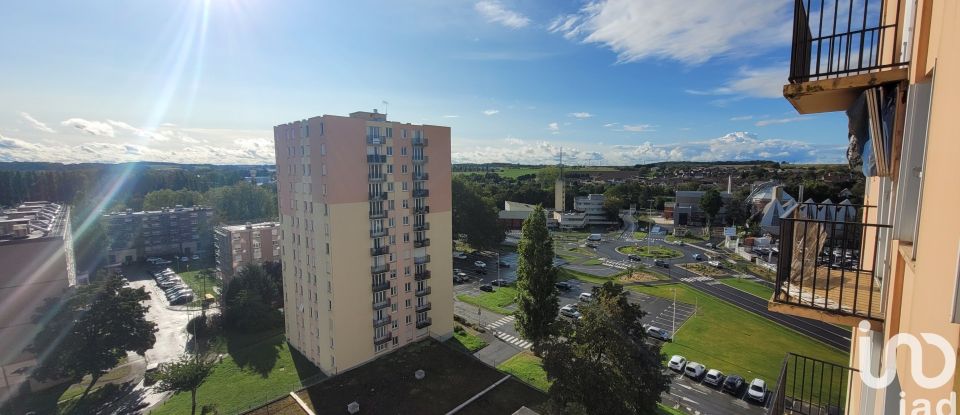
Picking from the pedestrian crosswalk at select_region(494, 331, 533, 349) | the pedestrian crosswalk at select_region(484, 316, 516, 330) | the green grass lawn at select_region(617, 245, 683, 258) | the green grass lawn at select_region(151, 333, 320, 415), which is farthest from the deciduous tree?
the green grass lawn at select_region(617, 245, 683, 258)

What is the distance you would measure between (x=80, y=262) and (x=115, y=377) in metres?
29.3

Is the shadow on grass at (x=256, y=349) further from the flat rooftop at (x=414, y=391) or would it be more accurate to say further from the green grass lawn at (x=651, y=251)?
the green grass lawn at (x=651, y=251)

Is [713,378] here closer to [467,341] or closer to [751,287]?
[467,341]

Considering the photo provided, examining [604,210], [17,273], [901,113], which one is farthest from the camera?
[604,210]

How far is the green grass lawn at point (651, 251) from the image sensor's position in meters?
48.9

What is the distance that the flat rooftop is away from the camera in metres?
18.7

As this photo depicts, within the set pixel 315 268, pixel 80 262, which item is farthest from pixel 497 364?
pixel 80 262

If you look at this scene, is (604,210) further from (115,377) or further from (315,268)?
(115,377)

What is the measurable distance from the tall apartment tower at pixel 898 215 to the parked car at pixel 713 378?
17726 mm

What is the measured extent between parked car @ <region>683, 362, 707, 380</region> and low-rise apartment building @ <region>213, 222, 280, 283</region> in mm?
32620

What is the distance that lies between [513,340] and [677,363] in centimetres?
989

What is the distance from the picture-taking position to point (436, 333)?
87.1 ft

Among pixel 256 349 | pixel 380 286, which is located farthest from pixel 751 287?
pixel 256 349

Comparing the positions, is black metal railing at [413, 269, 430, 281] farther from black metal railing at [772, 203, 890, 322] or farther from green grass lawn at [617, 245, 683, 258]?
green grass lawn at [617, 245, 683, 258]
